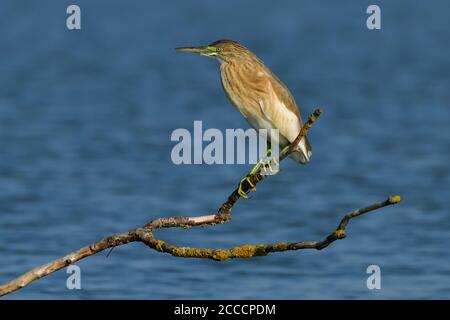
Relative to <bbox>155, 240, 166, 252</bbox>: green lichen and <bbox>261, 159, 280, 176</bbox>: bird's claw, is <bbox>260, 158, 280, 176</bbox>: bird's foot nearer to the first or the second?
<bbox>261, 159, 280, 176</bbox>: bird's claw

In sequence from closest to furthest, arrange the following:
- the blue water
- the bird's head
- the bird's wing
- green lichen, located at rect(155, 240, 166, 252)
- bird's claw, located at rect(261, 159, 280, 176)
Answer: green lichen, located at rect(155, 240, 166, 252)
bird's claw, located at rect(261, 159, 280, 176)
the bird's wing
the bird's head
the blue water

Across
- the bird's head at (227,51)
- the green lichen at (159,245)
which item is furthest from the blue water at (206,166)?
the green lichen at (159,245)

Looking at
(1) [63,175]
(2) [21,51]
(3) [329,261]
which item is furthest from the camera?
(2) [21,51]

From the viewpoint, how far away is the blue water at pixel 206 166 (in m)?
13.7

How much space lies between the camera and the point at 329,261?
553 inches

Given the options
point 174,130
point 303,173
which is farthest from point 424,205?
point 174,130

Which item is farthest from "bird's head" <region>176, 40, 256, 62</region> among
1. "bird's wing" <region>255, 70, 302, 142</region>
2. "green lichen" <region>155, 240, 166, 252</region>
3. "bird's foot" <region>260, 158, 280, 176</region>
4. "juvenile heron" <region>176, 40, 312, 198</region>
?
"green lichen" <region>155, 240, 166, 252</region>

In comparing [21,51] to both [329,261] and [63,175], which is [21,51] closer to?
[63,175]

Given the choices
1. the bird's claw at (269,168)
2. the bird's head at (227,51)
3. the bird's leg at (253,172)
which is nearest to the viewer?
the bird's leg at (253,172)

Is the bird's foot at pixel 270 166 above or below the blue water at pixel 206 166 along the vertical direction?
below

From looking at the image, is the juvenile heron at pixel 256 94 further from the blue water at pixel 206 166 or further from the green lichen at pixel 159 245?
the blue water at pixel 206 166

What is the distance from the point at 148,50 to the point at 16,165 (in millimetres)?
13162

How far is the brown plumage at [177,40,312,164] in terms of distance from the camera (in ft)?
31.4

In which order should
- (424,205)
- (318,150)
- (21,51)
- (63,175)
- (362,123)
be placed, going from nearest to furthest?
(424,205) < (63,175) < (318,150) < (362,123) < (21,51)
